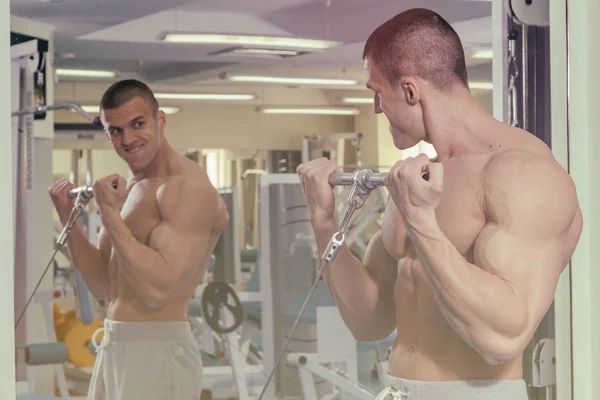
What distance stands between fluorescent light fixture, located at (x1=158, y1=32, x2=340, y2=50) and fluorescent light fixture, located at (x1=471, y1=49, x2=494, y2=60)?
0.38 m

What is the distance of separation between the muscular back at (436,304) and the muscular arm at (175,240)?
52cm

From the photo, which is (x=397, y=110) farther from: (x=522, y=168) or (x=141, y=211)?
(x=141, y=211)

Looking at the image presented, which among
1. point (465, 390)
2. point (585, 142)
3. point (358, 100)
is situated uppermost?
point (358, 100)

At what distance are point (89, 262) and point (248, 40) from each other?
27.0 inches

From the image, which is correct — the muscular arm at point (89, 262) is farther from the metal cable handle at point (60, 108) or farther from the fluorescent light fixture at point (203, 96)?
the fluorescent light fixture at point (203, 96)

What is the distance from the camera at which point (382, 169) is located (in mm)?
2158

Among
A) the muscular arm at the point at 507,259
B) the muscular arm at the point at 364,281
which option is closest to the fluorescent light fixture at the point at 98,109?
the muscular arm at the point at 364,281

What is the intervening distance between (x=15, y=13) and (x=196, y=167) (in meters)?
0.55

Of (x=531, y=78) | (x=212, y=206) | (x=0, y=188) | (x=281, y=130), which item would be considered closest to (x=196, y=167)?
(x=212, y=206)

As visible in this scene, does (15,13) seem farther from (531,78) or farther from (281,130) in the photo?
(531,78)

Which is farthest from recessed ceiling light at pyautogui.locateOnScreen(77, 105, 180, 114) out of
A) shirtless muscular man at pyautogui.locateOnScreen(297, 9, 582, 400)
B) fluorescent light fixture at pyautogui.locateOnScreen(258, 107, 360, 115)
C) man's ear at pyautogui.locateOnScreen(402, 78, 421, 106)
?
man's ear at pyautogui.locateOnScreen(402, 78, 421, 106)

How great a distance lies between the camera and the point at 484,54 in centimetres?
225

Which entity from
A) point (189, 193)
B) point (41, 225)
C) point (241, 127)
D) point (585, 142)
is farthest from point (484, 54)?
point (41, 225)

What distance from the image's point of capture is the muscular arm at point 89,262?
6.51 feet
